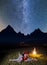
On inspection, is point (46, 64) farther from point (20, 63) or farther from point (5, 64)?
point (5, 64)

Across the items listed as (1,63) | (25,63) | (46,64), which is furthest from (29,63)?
(1,63)

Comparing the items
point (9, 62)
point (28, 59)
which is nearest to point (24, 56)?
point (28, 59)

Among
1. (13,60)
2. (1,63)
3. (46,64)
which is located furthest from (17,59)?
(46,64)

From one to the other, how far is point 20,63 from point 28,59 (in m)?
0.84

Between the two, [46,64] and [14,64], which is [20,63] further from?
[46,64]

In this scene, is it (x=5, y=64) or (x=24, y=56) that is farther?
(x=24, y=56)

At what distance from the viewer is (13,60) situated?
11.0 m

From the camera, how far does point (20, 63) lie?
1048 cm

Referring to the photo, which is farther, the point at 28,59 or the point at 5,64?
the point at 28,59

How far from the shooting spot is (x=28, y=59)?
36.6 ft

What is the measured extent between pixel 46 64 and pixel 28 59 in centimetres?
134

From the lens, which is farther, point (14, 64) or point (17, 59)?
point (17, 59)

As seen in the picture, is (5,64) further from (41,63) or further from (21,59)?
(41,63)

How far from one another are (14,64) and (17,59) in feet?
3.24
